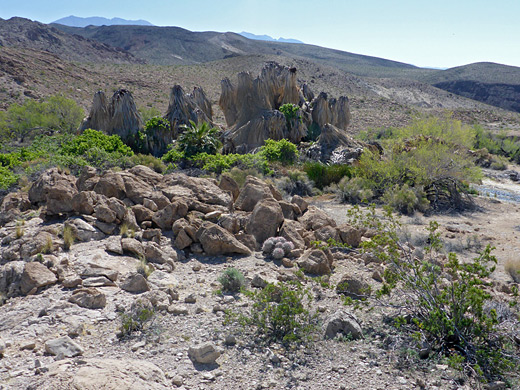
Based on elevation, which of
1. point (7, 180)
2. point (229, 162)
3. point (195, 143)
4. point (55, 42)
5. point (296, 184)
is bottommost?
point (7, 180)

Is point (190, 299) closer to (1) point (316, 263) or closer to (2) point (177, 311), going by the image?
(2) point (177, 311)

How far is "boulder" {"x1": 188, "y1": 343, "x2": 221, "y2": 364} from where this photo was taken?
12.6 feet

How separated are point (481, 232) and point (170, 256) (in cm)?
798

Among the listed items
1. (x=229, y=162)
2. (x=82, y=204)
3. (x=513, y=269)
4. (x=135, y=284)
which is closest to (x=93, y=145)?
(x=229, y=162)

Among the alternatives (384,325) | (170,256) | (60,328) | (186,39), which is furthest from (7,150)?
(186,39)

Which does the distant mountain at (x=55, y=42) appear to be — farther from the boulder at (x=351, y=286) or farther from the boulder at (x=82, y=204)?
the boulder at (x=351, y=286)

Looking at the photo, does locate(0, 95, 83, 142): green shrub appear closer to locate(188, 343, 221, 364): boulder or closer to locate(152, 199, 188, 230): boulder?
locate(152, 199, 188, 230): boulder

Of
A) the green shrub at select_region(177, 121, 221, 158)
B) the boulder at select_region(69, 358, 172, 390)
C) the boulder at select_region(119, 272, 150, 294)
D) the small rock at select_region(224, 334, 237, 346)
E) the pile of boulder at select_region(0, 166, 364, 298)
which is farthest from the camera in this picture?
the green shrub at select_region(177, 121, 221, 158)

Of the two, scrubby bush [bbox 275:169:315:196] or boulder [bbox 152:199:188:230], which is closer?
boulder [bbox 152:199:188:230]

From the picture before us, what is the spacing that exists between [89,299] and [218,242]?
2.28m

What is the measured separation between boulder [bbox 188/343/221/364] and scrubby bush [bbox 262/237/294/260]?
2.74 metres

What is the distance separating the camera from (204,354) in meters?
3.85

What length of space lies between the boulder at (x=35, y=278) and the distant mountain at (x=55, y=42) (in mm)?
78324

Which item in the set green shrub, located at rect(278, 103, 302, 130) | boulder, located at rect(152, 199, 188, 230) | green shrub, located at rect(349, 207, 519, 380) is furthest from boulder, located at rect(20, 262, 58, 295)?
green shrub, located at rect(278, 103, 302, 130)
